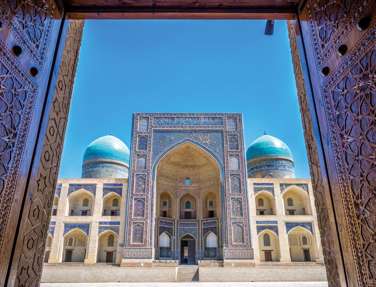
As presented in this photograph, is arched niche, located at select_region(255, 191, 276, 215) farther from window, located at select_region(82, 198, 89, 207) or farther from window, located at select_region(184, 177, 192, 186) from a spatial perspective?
window, located at select_region(82, 198, 89, 207)

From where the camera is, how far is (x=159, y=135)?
58.3 ft

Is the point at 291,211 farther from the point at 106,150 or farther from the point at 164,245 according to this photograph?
the point at 106,150

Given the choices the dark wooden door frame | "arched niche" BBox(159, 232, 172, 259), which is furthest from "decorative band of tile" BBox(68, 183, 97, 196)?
the dark wooden door frame

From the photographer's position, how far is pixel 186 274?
1356 centimetres

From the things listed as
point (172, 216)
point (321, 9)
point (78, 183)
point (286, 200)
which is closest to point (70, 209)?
point (78, 183)

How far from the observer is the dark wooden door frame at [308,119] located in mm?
1494

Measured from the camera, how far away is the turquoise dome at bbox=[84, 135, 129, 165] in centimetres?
2166

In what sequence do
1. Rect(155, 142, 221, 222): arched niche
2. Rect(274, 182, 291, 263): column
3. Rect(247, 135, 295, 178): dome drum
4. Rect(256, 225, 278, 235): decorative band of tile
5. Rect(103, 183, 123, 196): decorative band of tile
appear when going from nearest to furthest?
Rect(274, 182, 291, 263): column → Rect(256, 225, 278, 235): decorative band of tile → Rect(103, 183, 123, 196): decorative band of tile → Rect(155, 142, 221, 222): arched niche → Rect(247, 135, 295, 178): dome drum

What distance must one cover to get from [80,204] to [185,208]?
6.10 metres

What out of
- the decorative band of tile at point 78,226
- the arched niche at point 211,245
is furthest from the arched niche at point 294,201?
the decorative band of tile at point 78,226

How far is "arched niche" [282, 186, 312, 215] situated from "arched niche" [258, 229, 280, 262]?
213 cm

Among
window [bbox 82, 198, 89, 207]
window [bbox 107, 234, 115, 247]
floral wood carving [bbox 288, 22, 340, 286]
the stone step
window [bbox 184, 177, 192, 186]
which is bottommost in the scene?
the stone step

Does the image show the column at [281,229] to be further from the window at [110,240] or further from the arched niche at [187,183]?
the window at [110,240]

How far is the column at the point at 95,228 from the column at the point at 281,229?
9612 millimetres
